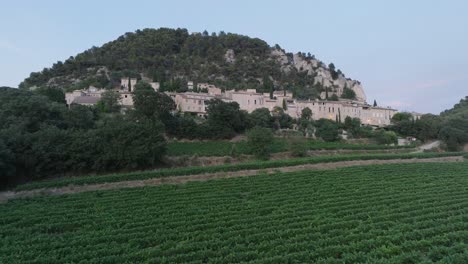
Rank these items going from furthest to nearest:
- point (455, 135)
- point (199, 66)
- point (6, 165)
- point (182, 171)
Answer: point (199, 66), point (455, 135), point (182, 171), point (6, 165)

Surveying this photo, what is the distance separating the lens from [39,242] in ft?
37.7

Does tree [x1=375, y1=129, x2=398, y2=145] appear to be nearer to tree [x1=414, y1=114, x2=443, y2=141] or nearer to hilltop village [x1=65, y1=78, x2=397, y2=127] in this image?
tree [x1=414, y1=114, x2=443, y2=141]

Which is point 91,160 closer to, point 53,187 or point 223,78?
point 53,187

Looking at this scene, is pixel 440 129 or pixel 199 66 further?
pixel 199 66

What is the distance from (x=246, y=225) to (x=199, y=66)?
11237cm

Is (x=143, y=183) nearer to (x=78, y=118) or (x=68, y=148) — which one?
(x=68, y=148)

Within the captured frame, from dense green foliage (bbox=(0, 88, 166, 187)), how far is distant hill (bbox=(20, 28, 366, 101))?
5297cm

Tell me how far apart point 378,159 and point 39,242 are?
122 feet

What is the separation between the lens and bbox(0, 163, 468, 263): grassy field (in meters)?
9.81

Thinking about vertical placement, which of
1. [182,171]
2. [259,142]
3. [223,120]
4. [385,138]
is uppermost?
[223,120]

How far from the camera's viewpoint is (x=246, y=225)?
12.6m

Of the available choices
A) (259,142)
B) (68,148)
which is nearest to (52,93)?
(68,148)

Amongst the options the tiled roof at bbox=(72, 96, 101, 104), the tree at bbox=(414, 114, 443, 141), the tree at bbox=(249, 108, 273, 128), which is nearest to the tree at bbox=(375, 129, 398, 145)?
the tree at bbox=(414, 114, 443, 141)

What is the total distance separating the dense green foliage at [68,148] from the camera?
82.8ft
